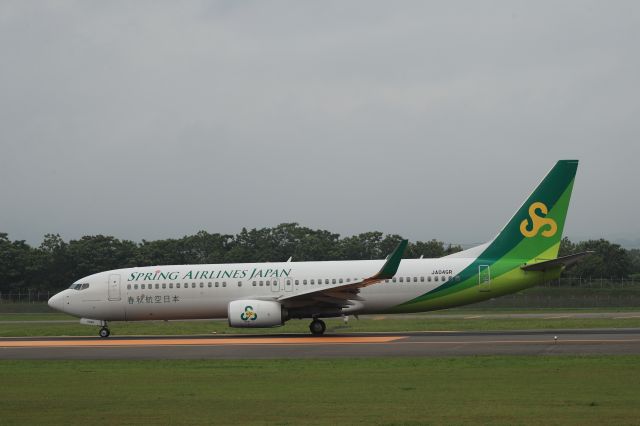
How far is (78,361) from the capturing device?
2384 centimetres

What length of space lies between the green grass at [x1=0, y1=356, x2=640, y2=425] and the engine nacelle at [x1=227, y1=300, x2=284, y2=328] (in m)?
8.73

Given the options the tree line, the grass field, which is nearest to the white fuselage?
the grass field

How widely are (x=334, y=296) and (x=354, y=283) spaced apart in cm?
98

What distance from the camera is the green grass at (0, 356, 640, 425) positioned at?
13734 millimetres

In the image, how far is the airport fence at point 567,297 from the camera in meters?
56.1

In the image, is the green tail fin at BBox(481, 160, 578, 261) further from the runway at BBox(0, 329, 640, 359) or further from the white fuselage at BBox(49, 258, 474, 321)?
the runway at BBox(0, 329, 640, 359)

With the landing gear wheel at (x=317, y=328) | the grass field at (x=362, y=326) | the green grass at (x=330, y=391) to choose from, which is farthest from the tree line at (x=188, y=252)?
the green grass at (x=330, y=391)

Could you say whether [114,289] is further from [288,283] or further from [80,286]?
[288,283]

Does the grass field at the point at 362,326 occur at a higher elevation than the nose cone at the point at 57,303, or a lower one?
lower

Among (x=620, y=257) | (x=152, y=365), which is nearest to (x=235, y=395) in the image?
(x=152, y=365)

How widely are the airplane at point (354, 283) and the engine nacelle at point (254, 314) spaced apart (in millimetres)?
36

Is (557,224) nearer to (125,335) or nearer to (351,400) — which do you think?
(125,335)

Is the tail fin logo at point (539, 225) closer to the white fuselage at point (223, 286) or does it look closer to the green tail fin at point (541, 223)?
the green tail fin at point (541, 223)

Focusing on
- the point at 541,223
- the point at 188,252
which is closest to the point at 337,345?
the point at 541,223
